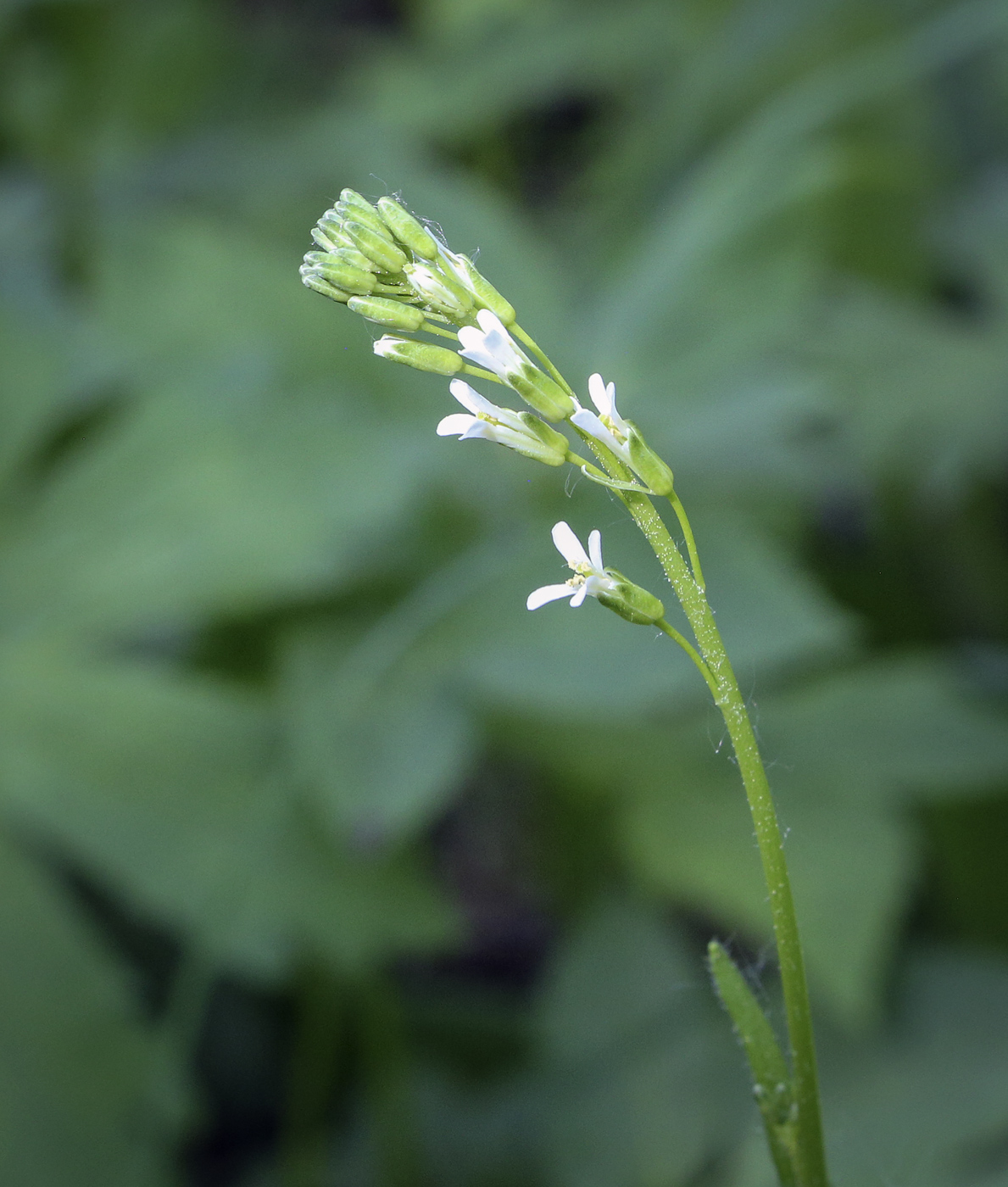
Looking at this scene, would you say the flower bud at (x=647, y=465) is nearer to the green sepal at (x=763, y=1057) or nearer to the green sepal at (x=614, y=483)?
the green sepal at (x=614, y=483)

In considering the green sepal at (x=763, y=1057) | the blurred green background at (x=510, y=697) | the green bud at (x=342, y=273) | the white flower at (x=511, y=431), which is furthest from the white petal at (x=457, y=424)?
the blurred green background at (x=510, y=697)

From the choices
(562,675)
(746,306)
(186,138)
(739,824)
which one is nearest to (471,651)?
(562,675)

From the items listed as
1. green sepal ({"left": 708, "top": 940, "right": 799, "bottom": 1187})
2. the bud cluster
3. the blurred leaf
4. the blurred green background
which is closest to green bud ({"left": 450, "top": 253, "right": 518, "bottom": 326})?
the bud cluster

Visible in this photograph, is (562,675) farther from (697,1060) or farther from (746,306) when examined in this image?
(746,306)

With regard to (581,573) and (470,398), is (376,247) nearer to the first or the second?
(470,398)

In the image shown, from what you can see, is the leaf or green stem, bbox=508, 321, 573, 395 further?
the leaf

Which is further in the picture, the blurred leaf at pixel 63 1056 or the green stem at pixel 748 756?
the blurred leaf at pixel 63 1056

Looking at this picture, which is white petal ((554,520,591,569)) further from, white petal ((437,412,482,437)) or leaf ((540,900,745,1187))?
leaf ((540,900,745,1187))
